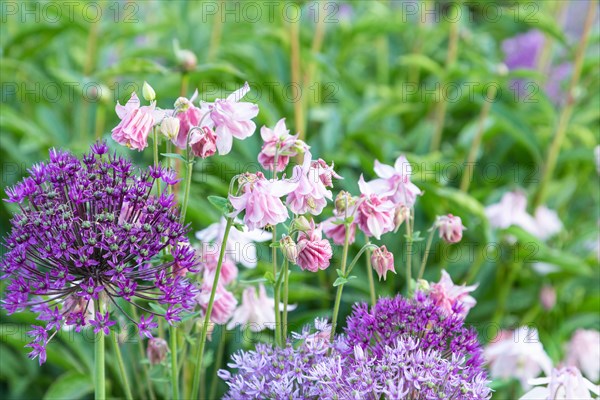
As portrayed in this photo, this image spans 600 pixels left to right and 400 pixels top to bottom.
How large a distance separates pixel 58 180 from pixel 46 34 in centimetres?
125

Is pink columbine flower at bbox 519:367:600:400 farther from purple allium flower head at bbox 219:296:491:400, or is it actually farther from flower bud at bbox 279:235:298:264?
flower bud at bbox 279:235:298:264

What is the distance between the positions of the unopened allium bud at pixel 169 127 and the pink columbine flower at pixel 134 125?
0.06 ft

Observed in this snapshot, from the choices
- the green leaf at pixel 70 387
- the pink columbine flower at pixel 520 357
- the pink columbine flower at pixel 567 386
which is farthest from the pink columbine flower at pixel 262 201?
the green leaf at pixel 70 387

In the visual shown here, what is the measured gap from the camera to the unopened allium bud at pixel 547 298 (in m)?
1.74

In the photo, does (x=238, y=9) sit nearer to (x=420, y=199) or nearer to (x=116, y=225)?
(x=420, y=199)

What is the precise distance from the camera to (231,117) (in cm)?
83

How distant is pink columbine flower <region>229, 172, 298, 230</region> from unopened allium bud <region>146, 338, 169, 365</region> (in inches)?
10.2

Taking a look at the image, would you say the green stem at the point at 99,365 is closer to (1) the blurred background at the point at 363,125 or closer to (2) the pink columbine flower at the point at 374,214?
(2) the pink columbine flower at the point at 374,214

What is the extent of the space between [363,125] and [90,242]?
1.30 metres

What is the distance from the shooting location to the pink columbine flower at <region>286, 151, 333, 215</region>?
0.79m

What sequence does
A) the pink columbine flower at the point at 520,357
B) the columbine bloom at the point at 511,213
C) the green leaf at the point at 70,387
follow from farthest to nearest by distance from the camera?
the columbine bloom at the point at 511,213
the green leaf at the point at 70,387
the pink columbine flower at the point at 520,357

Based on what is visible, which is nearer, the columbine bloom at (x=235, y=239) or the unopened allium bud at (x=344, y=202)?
the unopened allium bud at (x=344, y=202)

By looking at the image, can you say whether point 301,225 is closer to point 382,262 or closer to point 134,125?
point 382,262

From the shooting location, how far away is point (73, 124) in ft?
6.92
